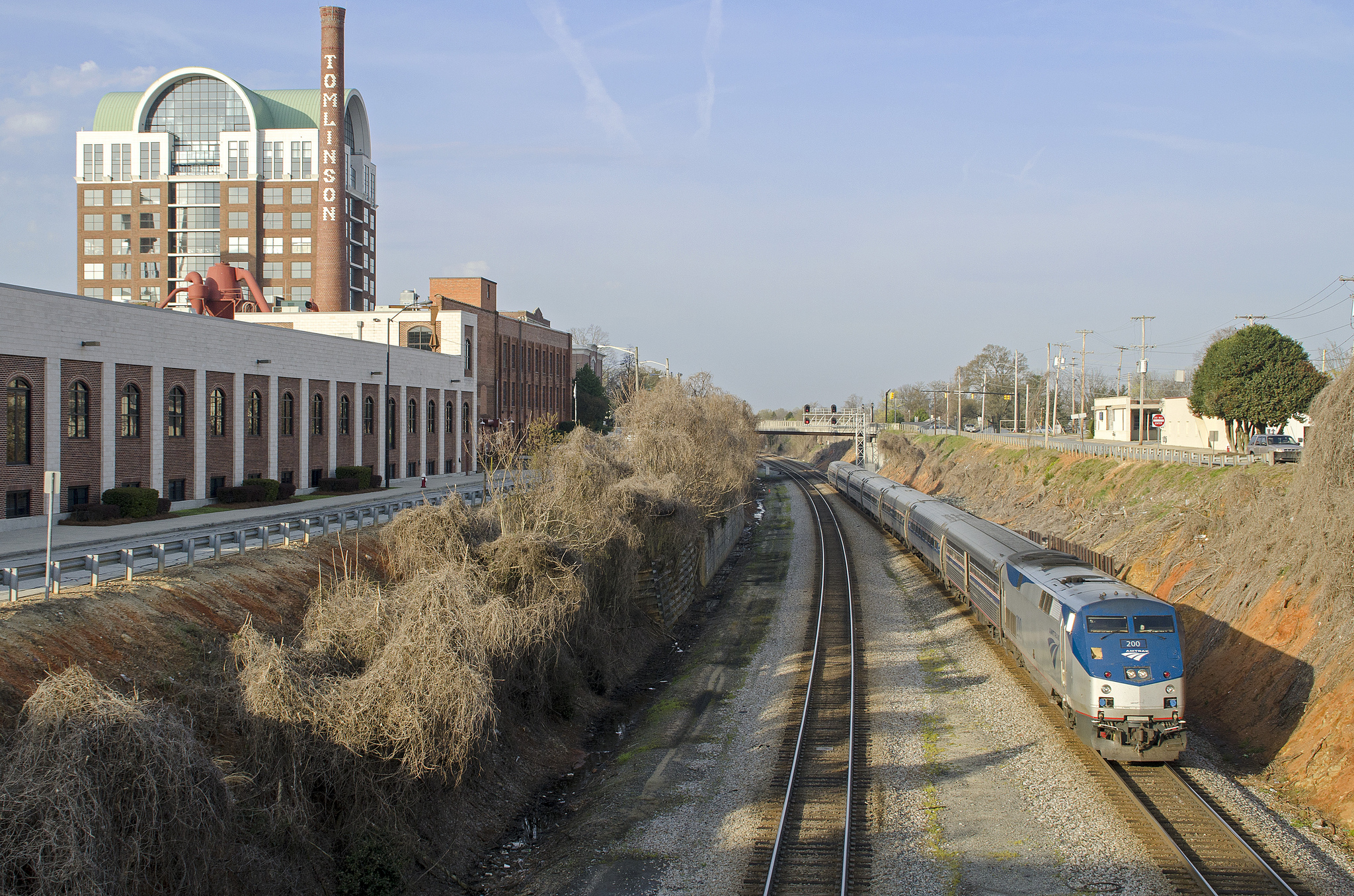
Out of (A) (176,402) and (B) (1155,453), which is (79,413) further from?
(B) (1155,453)

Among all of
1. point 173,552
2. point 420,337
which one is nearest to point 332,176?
point 420,337

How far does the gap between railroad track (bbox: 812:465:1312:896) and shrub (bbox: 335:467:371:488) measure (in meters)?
34.0

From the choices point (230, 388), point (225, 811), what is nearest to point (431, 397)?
point (230, 388)

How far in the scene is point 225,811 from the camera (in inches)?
378

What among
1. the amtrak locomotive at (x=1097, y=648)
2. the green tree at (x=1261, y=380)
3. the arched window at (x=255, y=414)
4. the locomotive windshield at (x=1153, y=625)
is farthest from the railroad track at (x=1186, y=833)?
the green tree at (x=1261, y=380)

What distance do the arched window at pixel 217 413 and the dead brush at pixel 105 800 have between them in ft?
89.7

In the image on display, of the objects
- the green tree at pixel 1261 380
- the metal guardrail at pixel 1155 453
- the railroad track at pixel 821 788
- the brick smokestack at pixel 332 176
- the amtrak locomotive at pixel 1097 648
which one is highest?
the brick smokestack at pixel 332 176

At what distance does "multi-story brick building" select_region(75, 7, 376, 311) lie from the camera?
85375mm

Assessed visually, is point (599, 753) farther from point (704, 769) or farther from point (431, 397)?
point (431, 397)

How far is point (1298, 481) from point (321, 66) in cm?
6760

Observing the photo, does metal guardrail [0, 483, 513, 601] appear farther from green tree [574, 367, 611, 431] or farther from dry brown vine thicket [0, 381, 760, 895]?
green tree [574, 367, 611, 431]

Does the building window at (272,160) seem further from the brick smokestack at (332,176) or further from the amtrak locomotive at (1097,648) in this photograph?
the amtrak locomotive at (1097,648)

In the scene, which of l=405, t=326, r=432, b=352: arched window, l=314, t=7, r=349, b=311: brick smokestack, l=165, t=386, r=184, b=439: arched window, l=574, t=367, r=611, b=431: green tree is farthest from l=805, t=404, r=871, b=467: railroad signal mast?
l=165, t=386, r=184, b=439: arched window

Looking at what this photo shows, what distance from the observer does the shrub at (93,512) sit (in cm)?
2697
